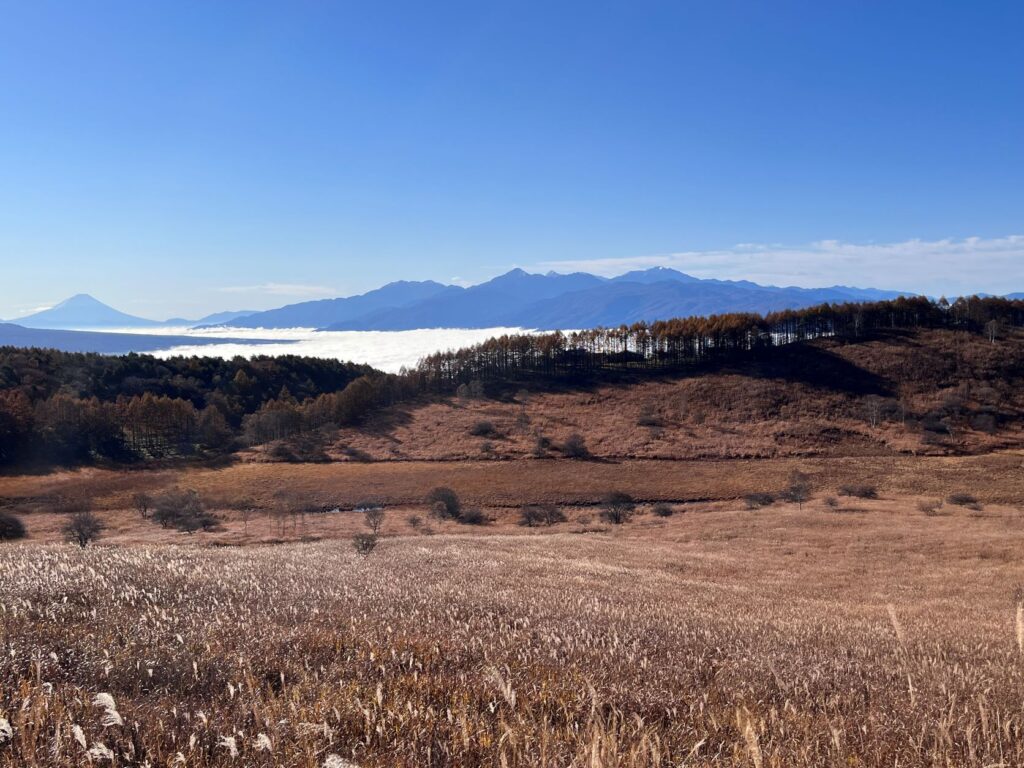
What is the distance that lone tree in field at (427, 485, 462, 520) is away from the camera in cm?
6788

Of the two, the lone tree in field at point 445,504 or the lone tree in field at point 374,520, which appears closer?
the lone tree in field at point 374,520

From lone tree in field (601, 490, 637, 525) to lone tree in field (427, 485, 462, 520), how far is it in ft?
54.3

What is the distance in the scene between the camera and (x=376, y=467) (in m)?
92.8

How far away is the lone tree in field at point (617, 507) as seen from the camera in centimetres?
6250

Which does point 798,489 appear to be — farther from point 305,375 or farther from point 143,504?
point 305,375

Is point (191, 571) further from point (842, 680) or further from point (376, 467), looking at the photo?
point (376, 467)

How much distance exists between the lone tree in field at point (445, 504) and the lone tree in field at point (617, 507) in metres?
16.5

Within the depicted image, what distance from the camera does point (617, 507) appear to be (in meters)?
65.7

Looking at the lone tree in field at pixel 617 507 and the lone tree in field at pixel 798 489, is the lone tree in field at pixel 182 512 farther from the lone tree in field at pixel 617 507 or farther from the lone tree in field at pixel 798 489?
→ the lone tree in field at pixel 798 489

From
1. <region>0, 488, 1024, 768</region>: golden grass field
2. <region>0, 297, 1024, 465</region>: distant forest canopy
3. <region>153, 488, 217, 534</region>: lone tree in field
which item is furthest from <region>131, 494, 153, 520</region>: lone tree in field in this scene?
Result: <region>0, 488, 1024, 768</region>: golden grass field

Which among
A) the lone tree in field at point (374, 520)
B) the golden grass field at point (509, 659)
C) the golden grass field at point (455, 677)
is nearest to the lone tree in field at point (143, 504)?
the lone tree in field at point (374, 520)

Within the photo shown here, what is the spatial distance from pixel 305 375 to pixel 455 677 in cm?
17317

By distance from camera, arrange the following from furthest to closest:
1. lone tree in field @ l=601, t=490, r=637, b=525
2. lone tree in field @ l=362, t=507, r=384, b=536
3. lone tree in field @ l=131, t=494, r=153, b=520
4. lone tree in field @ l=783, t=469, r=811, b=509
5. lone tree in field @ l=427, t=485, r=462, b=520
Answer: lone tree in field @ l=131, t=494, r=153, b=520, lone tree in field @ l=427, t=485, r=462, b=520, lone tree in field @ l=783, t=469, r=811, b=509, lone tree in field @ l=601, t=490, r=637, b=525, lone tree in field @ l=362, t=507, r=384, b=536

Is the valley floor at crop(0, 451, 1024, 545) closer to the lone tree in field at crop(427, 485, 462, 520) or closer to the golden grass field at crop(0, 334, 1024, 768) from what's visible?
the lone tree in field at crop(427, 485, 462, 520)
